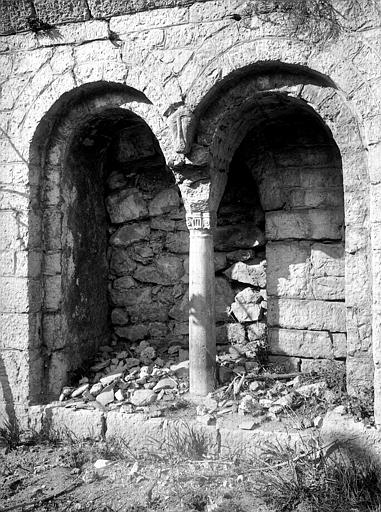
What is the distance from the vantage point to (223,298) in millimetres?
5062

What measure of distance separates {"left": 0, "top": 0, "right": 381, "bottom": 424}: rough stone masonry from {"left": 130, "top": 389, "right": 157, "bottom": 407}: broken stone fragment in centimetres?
38

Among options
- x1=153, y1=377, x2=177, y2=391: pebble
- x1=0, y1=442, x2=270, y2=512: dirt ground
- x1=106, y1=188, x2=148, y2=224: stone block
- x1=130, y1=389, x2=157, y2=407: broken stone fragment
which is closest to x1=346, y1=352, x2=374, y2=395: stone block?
x1=0, y1=442, x2=270, y2=512: dirt ground

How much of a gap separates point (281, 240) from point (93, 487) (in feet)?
8.62

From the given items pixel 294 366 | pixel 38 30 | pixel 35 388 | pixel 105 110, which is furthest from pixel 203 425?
pixel 38 30

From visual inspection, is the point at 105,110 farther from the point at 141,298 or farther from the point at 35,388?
the point at 35,388

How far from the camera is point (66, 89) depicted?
423 cm

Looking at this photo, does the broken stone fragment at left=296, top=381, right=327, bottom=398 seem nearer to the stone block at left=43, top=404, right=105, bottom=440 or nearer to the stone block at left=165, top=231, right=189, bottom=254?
the stone block at left=43, top=404, right=105, bottom=440

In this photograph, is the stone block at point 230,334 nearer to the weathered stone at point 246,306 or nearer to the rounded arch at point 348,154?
the weathered stone at point 246,306

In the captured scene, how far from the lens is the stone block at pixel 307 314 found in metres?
4.51

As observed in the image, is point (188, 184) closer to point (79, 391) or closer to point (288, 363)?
point (288, 363)

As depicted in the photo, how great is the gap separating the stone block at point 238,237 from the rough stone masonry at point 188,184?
1 centimetres

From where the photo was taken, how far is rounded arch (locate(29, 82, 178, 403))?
4.33 meters

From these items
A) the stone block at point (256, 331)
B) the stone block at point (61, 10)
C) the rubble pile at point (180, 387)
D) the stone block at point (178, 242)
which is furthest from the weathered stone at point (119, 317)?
the stone block at point (61, 10)

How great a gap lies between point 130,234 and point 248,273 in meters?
1.30
